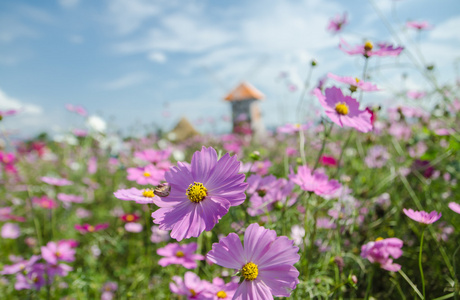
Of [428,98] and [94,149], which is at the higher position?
[428,98]

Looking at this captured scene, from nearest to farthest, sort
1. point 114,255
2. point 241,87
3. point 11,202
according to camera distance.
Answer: point 114,255, point 11,202, point 241,87

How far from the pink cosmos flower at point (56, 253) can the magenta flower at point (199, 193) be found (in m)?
0.68

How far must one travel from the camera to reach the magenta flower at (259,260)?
0.43 meters

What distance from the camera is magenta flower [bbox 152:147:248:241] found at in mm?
436

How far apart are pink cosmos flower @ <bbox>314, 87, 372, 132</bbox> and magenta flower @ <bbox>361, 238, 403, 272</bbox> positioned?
257mm

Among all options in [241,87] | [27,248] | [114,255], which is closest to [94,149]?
[27,248]

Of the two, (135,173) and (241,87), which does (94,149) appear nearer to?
(135,173)

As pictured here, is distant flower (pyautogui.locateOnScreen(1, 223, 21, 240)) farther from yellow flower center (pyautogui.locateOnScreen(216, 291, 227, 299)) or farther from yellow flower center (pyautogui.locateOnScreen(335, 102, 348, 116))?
A: yellow flower center (pyautogui.locateOnScreen(335, 102, 348, 116))

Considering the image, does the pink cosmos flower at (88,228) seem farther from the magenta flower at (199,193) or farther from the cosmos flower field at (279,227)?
the magenta flower at (199,193)

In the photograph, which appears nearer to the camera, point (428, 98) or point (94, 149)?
point (428, 98)

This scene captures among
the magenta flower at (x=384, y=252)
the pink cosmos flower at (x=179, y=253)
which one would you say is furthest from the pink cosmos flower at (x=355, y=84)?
the pink cosmos flower at (x=179, y=253)

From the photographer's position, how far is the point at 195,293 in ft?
2.28

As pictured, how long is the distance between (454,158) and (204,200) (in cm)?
141

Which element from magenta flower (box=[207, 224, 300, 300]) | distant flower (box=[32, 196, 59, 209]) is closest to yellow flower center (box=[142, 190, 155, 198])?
magenta flower (box=[207, 224, 300, 300])
